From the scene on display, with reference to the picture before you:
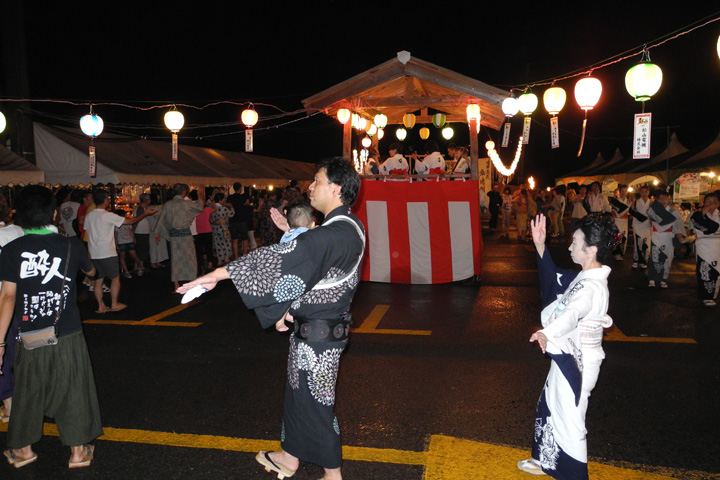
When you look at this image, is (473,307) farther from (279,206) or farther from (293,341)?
(293,341)

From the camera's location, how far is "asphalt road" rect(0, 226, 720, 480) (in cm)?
318

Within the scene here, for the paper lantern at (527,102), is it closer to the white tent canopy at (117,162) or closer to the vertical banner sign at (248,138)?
the vertical banner sign at (248,138)

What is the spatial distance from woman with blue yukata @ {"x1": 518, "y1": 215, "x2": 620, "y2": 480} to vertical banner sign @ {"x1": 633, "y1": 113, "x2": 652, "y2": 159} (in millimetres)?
6657

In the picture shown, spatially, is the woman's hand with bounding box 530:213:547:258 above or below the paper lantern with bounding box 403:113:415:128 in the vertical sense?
below

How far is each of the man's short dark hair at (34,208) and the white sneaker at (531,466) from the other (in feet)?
10.7

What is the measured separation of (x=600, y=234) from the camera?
2764 millimetres

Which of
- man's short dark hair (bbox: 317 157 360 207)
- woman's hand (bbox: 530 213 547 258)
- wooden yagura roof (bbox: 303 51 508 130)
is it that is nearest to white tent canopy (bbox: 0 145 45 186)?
wooden yagura roof (bbox: 303 51 508 130)

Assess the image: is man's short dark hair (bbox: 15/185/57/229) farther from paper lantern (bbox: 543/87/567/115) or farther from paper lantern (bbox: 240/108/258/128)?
paper lantern (bbox: 240/108/258/128)

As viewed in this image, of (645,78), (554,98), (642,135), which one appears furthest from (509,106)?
(645,78)

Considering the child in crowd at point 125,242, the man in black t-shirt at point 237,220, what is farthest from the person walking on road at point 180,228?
the man in black t-shirt at point 237,220

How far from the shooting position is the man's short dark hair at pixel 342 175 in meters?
2.73

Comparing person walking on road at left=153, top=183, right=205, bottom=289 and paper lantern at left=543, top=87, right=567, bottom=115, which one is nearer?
person walking on road at left=153, top=183, right=205, bottom=289

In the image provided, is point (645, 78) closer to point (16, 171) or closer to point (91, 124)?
point (91, 124)

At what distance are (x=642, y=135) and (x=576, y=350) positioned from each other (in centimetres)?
712
